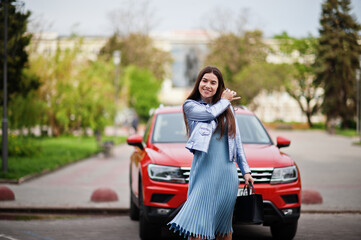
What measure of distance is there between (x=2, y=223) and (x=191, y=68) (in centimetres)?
7167

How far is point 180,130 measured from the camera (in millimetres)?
8125

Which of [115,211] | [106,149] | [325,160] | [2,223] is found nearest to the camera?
[2,223]

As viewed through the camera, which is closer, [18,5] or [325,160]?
[18,5]

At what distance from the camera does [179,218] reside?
4.38 metres

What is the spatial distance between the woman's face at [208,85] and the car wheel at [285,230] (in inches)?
121

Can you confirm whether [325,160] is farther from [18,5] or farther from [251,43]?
[251,43]

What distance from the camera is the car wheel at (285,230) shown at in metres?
7.15

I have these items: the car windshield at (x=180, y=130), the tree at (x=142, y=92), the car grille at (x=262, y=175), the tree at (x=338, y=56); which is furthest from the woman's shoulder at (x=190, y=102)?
the tree at (x=142, y=92)

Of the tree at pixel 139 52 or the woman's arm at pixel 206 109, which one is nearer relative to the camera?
the woman's arm at pixel 206 109

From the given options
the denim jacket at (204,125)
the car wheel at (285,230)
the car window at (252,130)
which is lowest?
the car wheel at (285,230)

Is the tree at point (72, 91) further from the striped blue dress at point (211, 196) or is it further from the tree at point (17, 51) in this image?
the striped blue dress at point (211, 196)

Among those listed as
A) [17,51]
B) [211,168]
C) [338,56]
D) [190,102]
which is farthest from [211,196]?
[338,56]

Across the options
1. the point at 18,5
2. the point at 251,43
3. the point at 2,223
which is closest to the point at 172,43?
the point at 251,43

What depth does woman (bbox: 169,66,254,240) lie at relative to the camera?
4344mm
